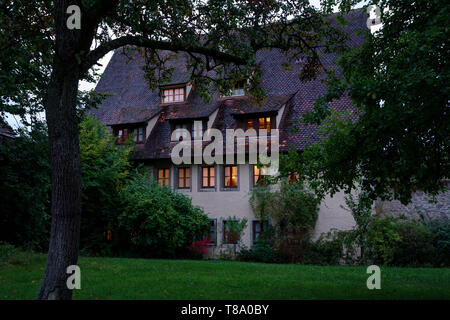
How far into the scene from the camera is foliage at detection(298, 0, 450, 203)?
6699 millimetres

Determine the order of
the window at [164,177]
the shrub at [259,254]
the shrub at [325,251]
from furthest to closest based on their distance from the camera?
the window at [164,177]
the shrub at [259,254]
the shrub at [325,251]

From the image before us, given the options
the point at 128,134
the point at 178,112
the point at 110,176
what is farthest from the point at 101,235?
the point at 178,112

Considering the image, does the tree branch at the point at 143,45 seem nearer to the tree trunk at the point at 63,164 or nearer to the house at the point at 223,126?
the tree trunk at the point at 63,164

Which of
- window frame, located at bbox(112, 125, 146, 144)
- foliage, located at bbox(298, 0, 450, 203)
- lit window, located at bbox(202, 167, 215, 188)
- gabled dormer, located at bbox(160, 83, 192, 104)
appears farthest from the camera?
gabled dormer, located at bbox(160, 83, 192, 104)

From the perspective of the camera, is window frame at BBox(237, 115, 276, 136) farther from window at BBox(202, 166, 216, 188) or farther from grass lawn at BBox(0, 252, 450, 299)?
grass lawn at BBox(0, 252, 450, 299)

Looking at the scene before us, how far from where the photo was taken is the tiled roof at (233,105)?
21016mm

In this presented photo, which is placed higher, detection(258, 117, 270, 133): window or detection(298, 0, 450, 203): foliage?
detection(258, 117, 270, 133): window

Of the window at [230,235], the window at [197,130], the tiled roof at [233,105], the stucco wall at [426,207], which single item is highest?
the tiled roof at [233,105]

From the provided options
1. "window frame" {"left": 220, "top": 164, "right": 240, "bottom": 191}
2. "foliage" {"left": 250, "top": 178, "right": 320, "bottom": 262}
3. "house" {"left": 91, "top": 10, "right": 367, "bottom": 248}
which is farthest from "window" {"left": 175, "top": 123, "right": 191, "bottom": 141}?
"foliage" {"left": 250, "top": 178, "right": 320, "bottom": 262}

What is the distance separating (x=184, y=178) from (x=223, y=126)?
3.42 metres

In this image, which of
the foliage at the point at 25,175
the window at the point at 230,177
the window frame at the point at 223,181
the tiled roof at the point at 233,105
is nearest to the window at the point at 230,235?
the window frame at the point at 223,181

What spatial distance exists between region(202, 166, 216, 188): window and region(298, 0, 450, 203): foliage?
13.5m

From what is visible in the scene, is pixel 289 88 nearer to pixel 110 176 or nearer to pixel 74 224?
pixel 110 176

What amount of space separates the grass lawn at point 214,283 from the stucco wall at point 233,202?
583cm
